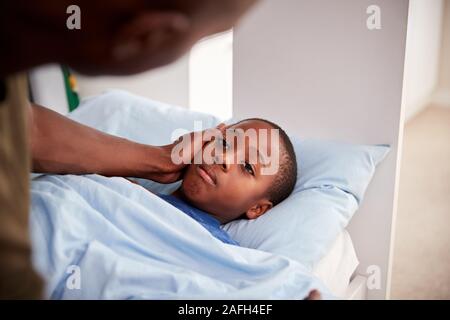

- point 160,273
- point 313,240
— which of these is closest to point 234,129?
point 313,240

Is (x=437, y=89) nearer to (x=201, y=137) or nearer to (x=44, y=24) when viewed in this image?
(x=201, y=137)

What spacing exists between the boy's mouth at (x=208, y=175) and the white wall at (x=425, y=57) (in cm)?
181

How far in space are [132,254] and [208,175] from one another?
0.31 metres

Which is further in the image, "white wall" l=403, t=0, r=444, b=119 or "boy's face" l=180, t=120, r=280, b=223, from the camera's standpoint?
"white wall" l=403, t=0, r=444, b=119

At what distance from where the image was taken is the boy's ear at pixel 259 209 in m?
1.32

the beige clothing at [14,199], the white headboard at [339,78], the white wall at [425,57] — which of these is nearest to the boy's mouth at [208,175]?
the white headboard at [339,78]

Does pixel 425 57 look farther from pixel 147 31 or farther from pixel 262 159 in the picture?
pixel 147 31

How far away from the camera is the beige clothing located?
521mm

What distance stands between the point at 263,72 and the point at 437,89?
2.03 metres

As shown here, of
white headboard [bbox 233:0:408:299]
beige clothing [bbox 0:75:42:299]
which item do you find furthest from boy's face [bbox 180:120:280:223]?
beige clothing [bbox 0:75:42:299]

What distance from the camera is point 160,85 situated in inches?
99.3

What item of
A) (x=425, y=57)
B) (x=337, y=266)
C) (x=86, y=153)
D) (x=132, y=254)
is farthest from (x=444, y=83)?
(x=132, y=254)

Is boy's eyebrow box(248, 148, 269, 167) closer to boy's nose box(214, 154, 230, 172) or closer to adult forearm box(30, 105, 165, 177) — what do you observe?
boy's nose box(214, 154, 230, 172)
